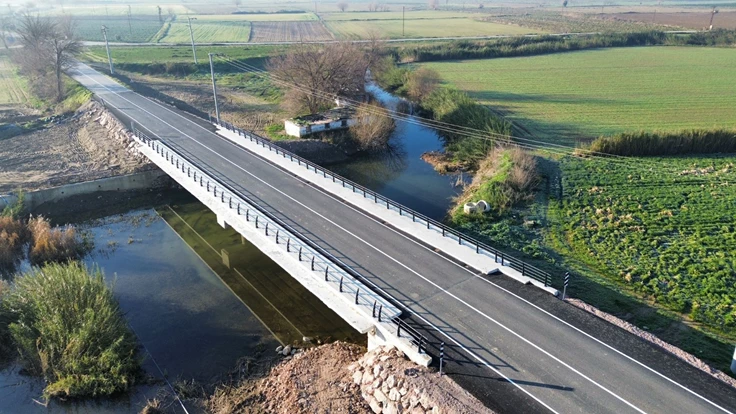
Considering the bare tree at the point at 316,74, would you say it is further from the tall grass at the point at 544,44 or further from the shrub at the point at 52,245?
the tall grass at the point at 544,44

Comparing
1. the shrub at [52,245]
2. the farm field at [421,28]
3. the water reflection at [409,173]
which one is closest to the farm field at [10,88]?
the shrub at [52,245]

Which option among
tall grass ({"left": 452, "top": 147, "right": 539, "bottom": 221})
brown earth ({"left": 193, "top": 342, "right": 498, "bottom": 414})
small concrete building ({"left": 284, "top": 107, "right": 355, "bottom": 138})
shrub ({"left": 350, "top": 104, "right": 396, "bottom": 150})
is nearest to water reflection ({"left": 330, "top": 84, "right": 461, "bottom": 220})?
shrub ({"left": 350, "top": 104, "right": 396, "bottom": 150})

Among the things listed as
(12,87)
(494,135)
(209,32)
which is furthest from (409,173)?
(209,32)

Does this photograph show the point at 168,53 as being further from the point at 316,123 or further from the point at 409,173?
the point at 409,173

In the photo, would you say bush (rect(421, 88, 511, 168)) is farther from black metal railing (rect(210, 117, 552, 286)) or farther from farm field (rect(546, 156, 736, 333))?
black metal railing (rect(210, 117, 552, 286))

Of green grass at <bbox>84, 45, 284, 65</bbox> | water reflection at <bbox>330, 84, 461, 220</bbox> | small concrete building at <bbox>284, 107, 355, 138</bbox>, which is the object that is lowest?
water reflection at <bbox>330, 84, 461, 220</bbox>
